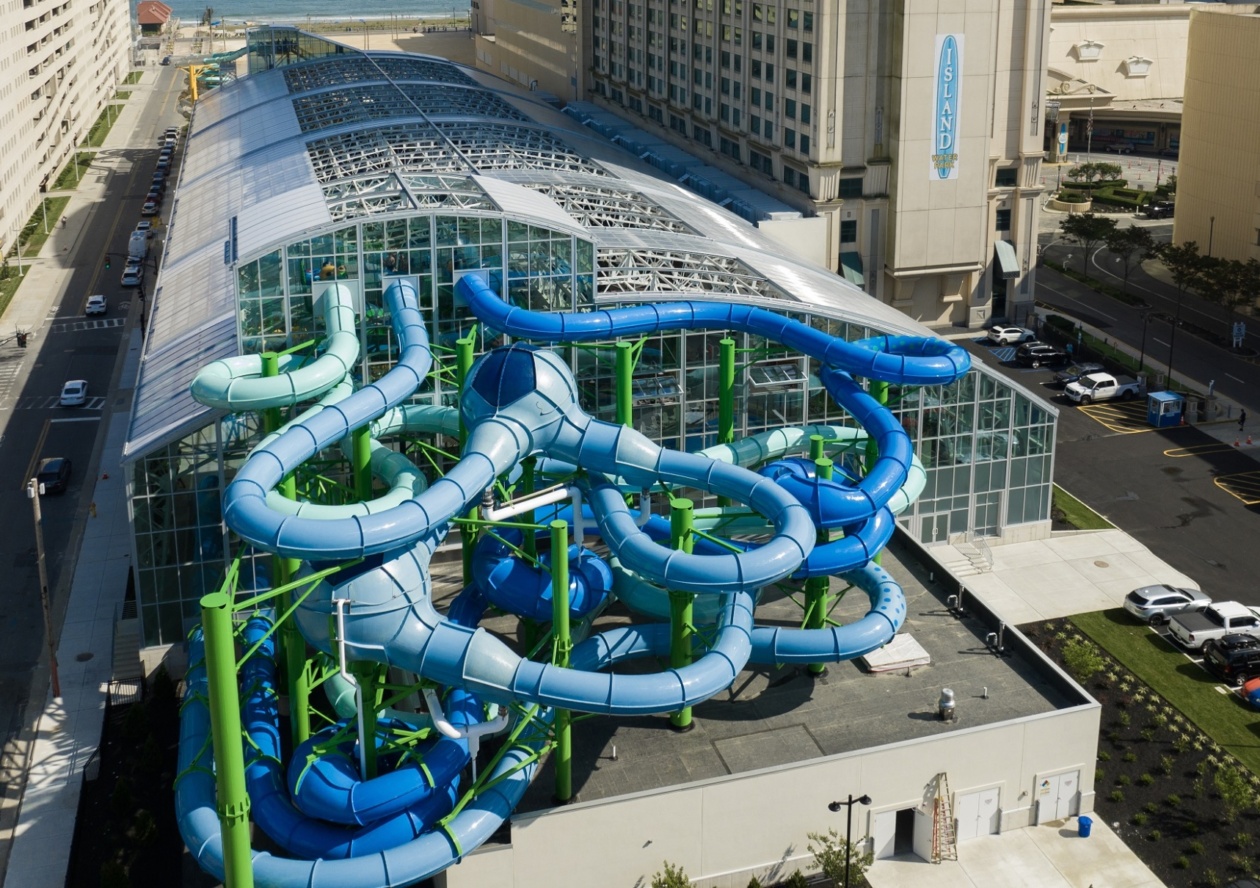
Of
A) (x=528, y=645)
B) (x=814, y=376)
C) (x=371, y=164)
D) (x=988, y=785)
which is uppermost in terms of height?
Answer: (x=371, y=164)

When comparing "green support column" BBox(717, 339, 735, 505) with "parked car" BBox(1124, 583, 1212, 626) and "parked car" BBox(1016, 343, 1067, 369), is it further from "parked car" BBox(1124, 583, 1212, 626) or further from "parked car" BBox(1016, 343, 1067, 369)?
"parked car" BBox(1016, 343, 1067, 369)

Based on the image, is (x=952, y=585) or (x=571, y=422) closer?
(x=571, y=422)

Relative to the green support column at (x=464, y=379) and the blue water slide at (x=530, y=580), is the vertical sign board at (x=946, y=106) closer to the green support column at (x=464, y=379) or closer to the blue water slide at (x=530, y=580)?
the green support column at (x=464, y=379)

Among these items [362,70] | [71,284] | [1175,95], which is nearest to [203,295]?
[71,284]

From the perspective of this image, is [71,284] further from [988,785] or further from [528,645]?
[988,785]

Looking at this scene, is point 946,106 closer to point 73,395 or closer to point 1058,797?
point 1058,797

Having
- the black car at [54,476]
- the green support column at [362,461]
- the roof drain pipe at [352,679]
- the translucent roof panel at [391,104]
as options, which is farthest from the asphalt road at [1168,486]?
the black car at [54,476]

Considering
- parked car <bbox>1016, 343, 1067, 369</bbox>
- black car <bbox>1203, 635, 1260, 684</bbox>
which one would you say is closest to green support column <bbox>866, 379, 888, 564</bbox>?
black car <bbox>1203, 635, 1260, 684</bbox>

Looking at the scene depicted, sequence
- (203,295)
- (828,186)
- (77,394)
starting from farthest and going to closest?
(828,186), (77,394), (203,295)
